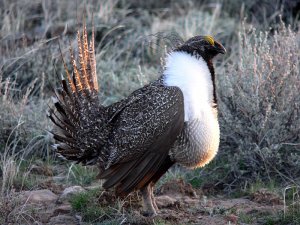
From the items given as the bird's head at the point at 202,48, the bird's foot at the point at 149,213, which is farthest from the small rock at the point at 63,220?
the bird's head at the point at 202,48

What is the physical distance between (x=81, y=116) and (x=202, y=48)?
830 mm

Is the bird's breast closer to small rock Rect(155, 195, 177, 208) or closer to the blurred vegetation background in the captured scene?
small rock Rect(155, 195, 177, 208)

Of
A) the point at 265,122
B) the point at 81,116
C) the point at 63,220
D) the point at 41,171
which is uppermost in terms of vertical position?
the point at 81,116

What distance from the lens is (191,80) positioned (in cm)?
368

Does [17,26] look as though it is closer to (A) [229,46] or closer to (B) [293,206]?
(A) [229,46]

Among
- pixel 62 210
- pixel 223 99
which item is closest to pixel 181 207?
pixel 62 210

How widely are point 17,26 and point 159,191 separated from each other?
2703 millimetres

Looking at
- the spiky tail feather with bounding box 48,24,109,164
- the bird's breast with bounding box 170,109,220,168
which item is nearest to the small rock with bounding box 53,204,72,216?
the spiky tail feather with bounding box 48,24,109,164

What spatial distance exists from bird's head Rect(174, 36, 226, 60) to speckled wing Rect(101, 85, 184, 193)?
27cm

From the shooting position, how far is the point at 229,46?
668 cm

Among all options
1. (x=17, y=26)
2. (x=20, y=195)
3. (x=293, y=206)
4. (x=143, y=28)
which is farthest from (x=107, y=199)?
(x=143, y=28)

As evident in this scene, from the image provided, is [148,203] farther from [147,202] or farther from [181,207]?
[181,207]

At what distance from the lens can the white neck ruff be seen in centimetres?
363

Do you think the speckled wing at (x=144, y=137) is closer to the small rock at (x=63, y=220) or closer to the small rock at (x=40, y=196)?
the small rock at (x=63, y=220)
